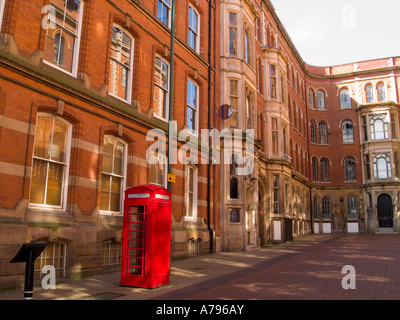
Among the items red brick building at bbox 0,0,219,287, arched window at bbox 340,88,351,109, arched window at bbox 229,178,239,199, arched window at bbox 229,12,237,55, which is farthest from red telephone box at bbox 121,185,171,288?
arched window at bbox 340,88,351,109

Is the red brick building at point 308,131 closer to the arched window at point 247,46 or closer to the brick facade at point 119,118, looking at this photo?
the arched window at point 247,46

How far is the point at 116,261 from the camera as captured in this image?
11.9 m

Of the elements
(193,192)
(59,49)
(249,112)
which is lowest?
(193,192)

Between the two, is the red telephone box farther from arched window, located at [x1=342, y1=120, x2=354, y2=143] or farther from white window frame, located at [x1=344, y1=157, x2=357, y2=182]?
arched window, located at [x1=342, y1=120, x2=354, y2=143]

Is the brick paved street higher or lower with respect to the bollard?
lower

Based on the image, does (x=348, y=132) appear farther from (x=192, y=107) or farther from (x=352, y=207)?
(x=192, y=107)

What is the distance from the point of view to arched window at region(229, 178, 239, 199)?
19.7 metres

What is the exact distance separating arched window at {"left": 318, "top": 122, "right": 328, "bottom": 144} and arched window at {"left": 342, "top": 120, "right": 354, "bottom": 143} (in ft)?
7.36

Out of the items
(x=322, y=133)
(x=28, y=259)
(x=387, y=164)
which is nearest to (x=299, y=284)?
(x=28, y=259)

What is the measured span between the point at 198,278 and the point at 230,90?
42.1ft

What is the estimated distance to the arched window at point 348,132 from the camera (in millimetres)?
46938

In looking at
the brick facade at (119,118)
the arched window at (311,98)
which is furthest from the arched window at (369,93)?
the brick facade at (119,118)

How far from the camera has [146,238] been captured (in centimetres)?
883

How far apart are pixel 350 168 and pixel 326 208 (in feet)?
19.5
